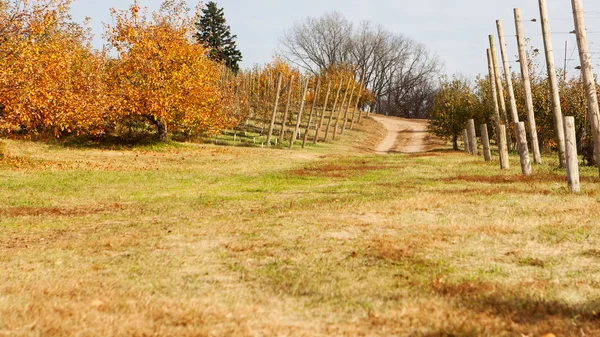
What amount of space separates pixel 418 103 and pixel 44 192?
104 meters

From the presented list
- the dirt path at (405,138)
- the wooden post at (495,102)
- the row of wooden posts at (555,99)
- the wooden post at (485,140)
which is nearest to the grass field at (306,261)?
the row of wooden posts at (555,99)

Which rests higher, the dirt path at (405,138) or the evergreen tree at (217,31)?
the evergreen tree at (217,31)

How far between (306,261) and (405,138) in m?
64.5

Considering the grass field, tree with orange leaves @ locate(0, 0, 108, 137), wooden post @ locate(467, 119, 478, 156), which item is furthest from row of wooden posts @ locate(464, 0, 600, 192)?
tree with orange leaves @ locate(0, 0, 108, 137)

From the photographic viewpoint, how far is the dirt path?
60791 millimetres

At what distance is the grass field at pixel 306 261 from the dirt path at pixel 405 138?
39.8 m

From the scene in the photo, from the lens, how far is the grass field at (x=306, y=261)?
650 centimetres

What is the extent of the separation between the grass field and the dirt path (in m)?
39.8

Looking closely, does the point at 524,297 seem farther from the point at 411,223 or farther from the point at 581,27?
the point at 581,27

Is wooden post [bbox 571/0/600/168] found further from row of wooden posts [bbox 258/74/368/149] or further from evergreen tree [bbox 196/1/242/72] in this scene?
evergreen tree [bbox 196/1/242/72]

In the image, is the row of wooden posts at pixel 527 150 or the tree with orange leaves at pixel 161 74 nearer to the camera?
the row of wooden posts at pixel 527 150

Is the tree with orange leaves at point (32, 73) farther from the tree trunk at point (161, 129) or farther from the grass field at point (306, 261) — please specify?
the tree trunk at point (161, 129)

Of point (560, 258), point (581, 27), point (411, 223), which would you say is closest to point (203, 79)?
point (581, 27)

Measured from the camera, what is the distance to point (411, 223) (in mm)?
12758
